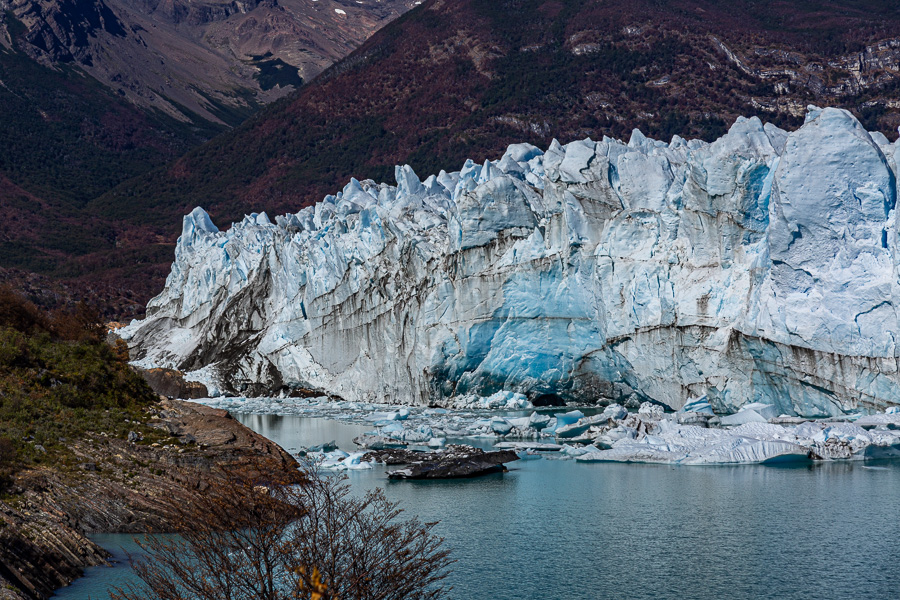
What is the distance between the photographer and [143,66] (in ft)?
633

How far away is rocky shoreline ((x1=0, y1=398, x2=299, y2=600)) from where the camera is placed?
42.6ft

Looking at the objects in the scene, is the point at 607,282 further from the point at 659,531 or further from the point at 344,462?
the point at 659,531

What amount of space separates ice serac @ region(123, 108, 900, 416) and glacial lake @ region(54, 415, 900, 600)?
18.4 feet

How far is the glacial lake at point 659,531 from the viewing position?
44.9 feet

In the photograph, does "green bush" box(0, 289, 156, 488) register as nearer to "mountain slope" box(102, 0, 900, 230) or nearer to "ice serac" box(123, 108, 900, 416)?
"ice serac" box(123, 108, 900, 416)

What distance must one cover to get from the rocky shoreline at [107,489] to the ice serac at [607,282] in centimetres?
1447

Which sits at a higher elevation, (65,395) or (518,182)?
(518,182)

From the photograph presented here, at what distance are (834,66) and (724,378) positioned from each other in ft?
194

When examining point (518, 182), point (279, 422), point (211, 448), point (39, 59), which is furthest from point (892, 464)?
point (39, 59)

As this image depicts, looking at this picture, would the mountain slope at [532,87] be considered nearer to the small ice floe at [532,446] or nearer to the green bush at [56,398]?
the small ice floe at [532,446]

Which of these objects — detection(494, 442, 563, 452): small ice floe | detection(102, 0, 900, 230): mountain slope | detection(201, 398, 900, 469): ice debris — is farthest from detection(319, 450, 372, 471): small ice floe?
detection(102, 0, 900, 230): mountain slope

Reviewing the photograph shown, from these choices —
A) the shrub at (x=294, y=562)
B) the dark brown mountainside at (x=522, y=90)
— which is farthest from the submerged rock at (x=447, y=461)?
the dark brown mountainside at (x=522, y=90)

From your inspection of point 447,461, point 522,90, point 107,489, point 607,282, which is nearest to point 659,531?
point 447,461

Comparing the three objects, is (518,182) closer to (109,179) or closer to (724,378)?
(724,378)
